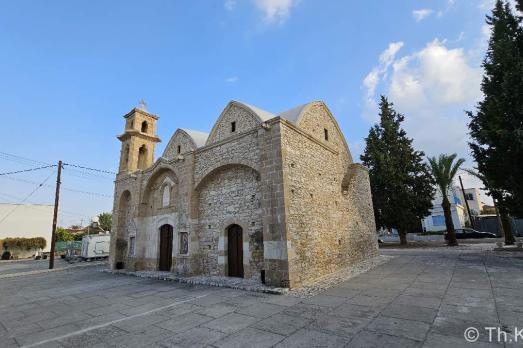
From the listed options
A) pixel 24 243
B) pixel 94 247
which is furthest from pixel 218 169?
pixel 24 243

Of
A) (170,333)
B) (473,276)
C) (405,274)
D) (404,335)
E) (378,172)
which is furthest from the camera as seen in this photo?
(378,172)

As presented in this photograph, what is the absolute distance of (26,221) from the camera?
31.5m

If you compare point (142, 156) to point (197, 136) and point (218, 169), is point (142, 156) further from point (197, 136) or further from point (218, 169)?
point (218, 169)

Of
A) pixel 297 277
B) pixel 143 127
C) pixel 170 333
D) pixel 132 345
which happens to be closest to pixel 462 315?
pixel 297 277

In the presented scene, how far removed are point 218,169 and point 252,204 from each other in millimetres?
2342

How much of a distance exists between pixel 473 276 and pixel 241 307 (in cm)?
744

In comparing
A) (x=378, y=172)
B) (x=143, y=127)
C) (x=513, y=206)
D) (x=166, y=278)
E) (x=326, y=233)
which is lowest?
(x=166, y=278)

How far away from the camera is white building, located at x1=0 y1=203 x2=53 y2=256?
30172 millimetres

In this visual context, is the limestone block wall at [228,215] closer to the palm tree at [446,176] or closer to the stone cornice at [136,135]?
the stone cornice at [136,135]

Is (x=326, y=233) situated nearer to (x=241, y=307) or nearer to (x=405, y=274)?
(x=405, y=274)

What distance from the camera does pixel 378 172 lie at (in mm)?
22297

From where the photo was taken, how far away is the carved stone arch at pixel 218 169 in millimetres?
9625

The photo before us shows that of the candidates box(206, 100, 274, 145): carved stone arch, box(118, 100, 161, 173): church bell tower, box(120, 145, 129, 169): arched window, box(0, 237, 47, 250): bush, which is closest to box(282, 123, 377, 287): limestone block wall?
box(206, 100, 274, 145): carved stone arch

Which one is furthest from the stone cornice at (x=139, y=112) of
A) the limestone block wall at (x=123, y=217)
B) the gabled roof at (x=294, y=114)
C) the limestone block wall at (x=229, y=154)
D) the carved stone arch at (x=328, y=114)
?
the carved stone arch at (x=328, y=114)
